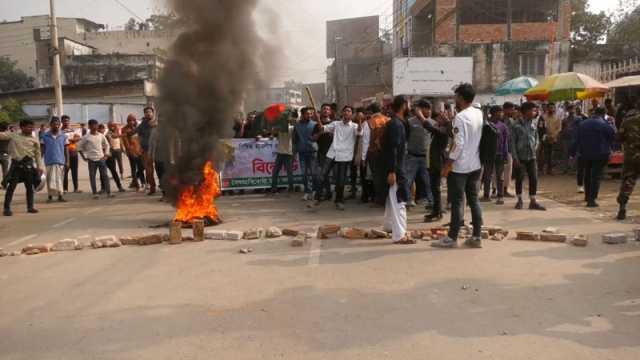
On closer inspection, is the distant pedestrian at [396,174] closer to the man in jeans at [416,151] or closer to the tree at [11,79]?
the man in jeans at [416,151]

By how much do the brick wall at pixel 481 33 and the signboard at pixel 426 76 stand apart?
11415mm

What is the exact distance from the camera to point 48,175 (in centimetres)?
1138

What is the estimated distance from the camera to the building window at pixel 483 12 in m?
31.8

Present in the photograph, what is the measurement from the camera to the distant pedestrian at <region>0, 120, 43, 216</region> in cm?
980

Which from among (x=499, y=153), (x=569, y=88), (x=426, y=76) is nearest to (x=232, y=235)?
(x=499, y=153)

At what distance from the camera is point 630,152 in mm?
7852

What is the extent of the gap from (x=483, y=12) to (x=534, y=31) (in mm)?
3406

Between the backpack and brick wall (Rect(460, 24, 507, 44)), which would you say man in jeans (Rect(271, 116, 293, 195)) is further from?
brick wall (Rect(460, 24, 507, 44))

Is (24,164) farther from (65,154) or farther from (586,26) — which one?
(586,26)

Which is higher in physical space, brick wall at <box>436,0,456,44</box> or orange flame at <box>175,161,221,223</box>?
brick wall at <box>436,0,456,44</box>

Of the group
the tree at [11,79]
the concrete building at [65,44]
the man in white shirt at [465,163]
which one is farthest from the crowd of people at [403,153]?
the tree at [11,79]

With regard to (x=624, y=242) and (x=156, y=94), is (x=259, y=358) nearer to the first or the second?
(x=624, y=242)

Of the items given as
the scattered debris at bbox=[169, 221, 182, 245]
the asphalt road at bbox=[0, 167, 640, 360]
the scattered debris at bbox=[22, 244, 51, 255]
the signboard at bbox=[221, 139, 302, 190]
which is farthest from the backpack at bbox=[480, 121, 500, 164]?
the signboard at bbox=[221, 139, 302, 190]

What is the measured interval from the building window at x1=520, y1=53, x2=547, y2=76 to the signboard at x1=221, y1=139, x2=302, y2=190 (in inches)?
898
